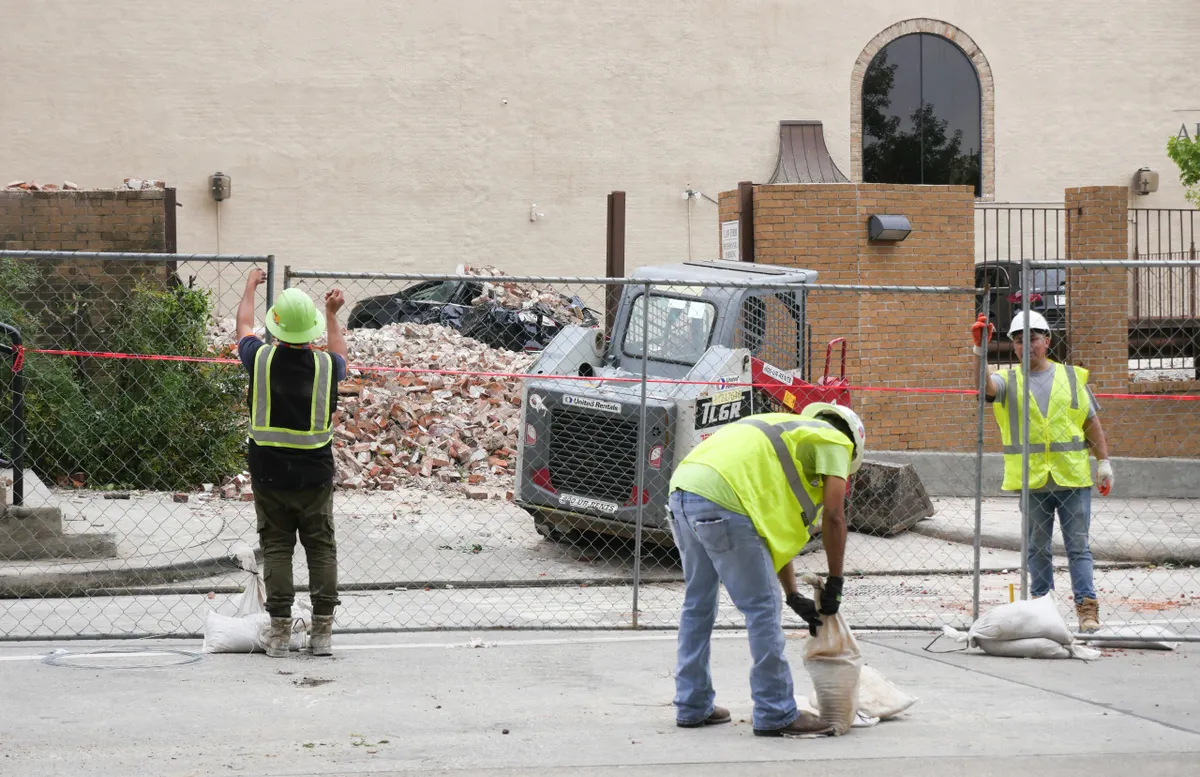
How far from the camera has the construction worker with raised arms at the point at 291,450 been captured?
23.0 ft

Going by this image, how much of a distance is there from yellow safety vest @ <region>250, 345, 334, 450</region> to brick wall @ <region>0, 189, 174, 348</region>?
8.02 meters

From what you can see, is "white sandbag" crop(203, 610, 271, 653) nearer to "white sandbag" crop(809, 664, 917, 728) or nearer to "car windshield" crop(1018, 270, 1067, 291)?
"white sandbag" crop(809, 664, 917, 728)

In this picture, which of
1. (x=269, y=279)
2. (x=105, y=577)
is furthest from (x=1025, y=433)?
(x=105, y=577)

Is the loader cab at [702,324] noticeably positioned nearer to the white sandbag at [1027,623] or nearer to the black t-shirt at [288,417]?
the white sandbag at [1027,623]

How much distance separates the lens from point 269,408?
A: 7.00 metres

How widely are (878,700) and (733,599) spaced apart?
882 millimetres

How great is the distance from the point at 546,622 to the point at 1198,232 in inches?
745

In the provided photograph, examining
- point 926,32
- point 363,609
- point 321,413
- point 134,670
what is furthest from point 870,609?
point 926,32

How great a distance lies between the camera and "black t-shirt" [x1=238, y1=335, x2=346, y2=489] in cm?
700

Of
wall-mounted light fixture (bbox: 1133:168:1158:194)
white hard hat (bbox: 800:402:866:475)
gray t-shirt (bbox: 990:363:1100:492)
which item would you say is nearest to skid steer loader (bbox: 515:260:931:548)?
gray t-shirt (bbox: 990:363:1100:492)

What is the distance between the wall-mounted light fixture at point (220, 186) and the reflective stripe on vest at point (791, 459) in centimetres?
2116

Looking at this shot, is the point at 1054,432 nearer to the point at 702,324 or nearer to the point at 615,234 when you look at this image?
the point at 702,324

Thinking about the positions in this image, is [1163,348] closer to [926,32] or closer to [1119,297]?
[1119,297]

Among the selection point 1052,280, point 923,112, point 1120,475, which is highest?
point 923,112
